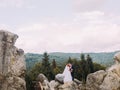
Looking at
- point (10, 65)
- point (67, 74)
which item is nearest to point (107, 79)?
point (67, 74)

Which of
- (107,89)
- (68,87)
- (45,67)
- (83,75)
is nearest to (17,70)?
(68,87)

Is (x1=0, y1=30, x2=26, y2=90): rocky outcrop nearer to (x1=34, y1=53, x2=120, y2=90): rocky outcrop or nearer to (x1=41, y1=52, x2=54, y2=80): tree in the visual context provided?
(x1=34, y1=53, x2=120, y2=90): rocky outcrop

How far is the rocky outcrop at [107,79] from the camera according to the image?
144ft

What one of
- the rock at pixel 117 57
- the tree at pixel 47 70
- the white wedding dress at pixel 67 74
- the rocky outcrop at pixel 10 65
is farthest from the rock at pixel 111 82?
the tree at pixel 47 70

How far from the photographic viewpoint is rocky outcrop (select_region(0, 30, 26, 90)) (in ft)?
90.5

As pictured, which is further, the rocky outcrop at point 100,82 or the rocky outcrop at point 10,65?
the rocky outcrop at point 100,82

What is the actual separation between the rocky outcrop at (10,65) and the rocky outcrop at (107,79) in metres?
18.3

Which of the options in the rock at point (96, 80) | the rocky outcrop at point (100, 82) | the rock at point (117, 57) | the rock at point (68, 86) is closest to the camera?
the rock at point (68, 86)

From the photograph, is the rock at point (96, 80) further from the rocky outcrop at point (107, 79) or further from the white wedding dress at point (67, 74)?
the white wedding dress at point (67, 74)

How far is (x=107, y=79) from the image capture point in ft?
147

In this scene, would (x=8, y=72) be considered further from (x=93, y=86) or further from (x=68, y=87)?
(x=93, y=86)

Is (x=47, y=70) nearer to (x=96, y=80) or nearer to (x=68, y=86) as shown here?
(x=96, y=80)

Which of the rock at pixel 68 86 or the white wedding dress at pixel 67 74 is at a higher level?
the white wedding dress at pixel 67 74

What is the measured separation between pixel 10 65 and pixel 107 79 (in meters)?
19.9
